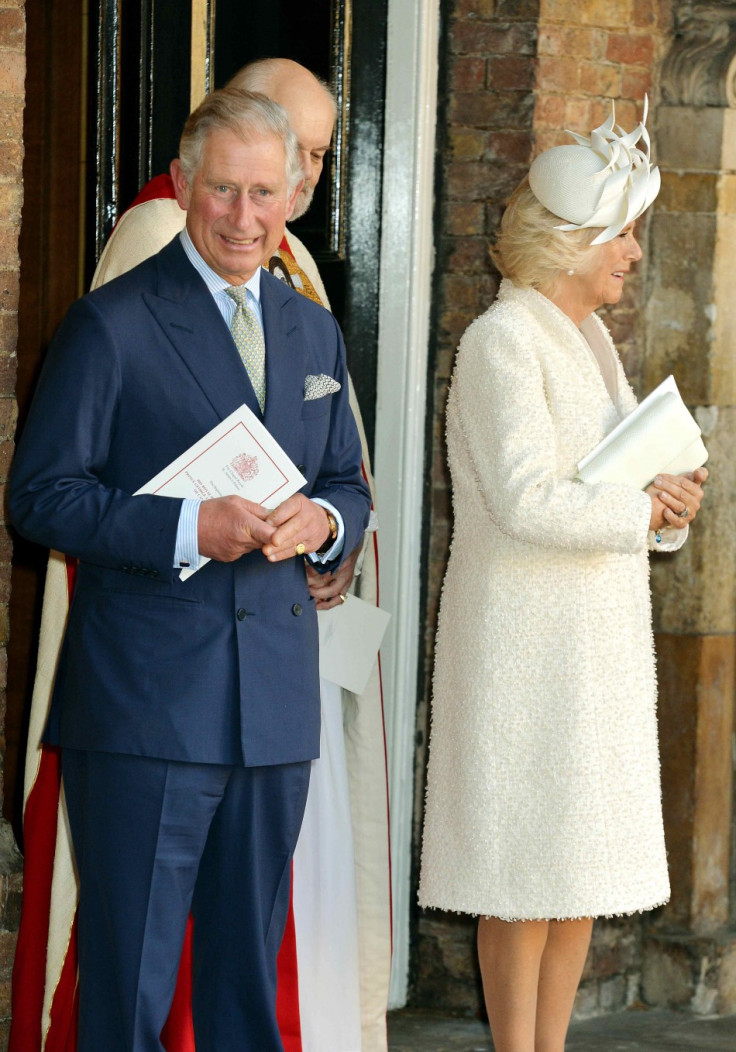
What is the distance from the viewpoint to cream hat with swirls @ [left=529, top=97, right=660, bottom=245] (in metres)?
3.09

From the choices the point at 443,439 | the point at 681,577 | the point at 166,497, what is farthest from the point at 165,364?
the point at 681,577

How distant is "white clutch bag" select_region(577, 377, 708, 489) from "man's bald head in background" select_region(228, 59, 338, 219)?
791mm

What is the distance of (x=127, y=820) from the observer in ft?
8.20

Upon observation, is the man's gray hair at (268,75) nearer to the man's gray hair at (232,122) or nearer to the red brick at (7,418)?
the man's gray hair at (232,122)

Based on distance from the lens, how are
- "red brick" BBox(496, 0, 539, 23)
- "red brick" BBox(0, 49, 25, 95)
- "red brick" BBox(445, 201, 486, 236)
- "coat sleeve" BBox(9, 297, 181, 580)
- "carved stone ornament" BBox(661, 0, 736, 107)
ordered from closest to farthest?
1. "coat sleeve" BBox(9, 297, 181, 580)
2. "red brick" BBox(0, 49, 25, 95)
3. "red brick" BBox(496, 0, 539, 23)
4. "red brick" BBox(445, 201, 486, 236)
5. "carved stone ornament" BBox(661, 0, 736, 107)

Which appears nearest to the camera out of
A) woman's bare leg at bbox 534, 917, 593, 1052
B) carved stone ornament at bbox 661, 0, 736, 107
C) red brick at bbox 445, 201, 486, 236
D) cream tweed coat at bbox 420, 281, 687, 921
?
cream tweed coat at bbox 420, 281, 687, 921

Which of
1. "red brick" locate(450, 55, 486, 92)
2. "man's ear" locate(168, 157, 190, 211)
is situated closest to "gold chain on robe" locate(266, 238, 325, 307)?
"man's ear" locate(168, 157, 190, 211)

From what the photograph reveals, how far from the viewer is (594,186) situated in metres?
3.10

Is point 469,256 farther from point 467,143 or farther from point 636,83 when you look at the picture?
point 636,83

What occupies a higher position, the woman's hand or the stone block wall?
the stone block wall

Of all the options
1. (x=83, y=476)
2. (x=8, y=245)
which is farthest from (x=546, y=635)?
(x=8, y=245)

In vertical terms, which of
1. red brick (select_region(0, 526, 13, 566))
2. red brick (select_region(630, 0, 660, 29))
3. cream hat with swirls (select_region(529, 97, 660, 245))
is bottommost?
red brick (select_region(0, 526, 13, 566))

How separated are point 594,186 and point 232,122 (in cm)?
85

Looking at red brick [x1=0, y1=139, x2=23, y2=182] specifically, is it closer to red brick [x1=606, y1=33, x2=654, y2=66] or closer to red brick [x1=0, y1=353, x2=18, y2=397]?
red brick [x1=0, y1=353, x2=18, y2=397]
